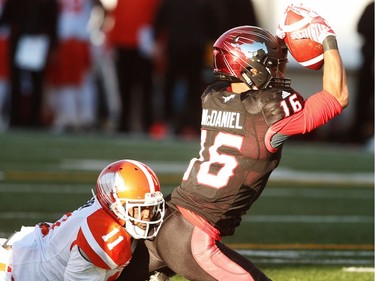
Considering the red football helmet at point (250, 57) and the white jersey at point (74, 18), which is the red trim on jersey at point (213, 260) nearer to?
the red football helmet at point (250, 57)

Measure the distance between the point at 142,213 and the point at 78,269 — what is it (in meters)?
0.36

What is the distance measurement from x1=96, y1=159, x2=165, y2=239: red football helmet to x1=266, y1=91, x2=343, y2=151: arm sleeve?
55 cm

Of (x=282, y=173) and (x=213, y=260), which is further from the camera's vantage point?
(x=282, y=173)

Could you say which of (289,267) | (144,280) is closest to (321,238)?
(289,267)

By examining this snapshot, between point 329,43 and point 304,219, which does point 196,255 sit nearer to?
point 329,43

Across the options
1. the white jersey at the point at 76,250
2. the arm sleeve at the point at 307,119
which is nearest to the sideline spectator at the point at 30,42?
the white jersey at the point at 76,250

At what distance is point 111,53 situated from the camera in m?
16.4

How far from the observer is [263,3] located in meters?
18.3

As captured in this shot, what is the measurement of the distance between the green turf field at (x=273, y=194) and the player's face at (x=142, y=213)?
44.4 inches

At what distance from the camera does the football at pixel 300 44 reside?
16.2 feet

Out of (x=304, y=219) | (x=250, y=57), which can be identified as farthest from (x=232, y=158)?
(x=304, y=219)

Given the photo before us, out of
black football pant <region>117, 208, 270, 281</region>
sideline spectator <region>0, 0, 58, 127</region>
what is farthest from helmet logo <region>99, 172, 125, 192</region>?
sideline spectator <region>0, 0, 58, 127</region>

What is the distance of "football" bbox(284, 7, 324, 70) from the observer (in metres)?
4.93

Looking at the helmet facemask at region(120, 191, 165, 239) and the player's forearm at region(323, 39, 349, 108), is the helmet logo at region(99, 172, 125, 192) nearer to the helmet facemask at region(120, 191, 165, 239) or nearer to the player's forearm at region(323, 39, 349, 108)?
the helmet facemask at region(120, 191, 165, 239)
